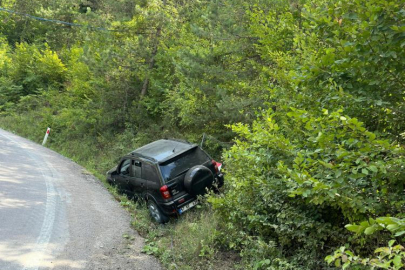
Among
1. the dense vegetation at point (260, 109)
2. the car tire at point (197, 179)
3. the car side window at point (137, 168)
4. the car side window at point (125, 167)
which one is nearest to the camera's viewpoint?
the dense vegetation at point (260, 109)

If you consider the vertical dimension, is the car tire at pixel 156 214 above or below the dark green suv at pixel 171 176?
below

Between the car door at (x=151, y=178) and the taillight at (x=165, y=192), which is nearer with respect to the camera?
the taillight at (x=165, y=192)

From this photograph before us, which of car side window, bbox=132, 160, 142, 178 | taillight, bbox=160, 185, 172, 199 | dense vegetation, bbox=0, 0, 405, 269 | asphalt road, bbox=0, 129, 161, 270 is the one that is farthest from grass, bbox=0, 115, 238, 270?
car side window, bbox=132, 160, 142, 178

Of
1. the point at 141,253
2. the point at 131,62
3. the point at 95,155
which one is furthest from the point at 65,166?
the point at 141,253

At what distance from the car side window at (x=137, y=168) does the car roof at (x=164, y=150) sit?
0.74 feet

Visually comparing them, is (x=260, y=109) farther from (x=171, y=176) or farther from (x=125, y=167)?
(x=125, y=167)

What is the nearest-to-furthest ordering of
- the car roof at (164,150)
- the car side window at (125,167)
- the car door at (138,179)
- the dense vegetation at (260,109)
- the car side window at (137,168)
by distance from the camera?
the dense vegetation at (260,109) < the car roof at (164,150) < the car door at (138,179) < the car side window at (137,168) < the car side window at (125,167)

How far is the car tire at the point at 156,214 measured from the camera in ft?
27.8

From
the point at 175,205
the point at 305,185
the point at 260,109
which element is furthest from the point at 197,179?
the point at 305,185

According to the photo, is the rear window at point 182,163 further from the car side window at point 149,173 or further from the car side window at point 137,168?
the car side window at point 137,168

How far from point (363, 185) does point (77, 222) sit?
18.4ft

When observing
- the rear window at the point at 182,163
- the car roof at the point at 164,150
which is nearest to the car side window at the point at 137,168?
the car roof at the point at 164,150

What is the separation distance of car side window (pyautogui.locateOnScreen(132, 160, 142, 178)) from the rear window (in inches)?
42.3

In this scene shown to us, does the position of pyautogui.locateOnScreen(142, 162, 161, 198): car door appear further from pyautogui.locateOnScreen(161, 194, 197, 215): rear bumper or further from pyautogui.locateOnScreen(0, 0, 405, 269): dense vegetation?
pyautogui.locateOnScreen(0, 0, 405, 269): dense vegetation
